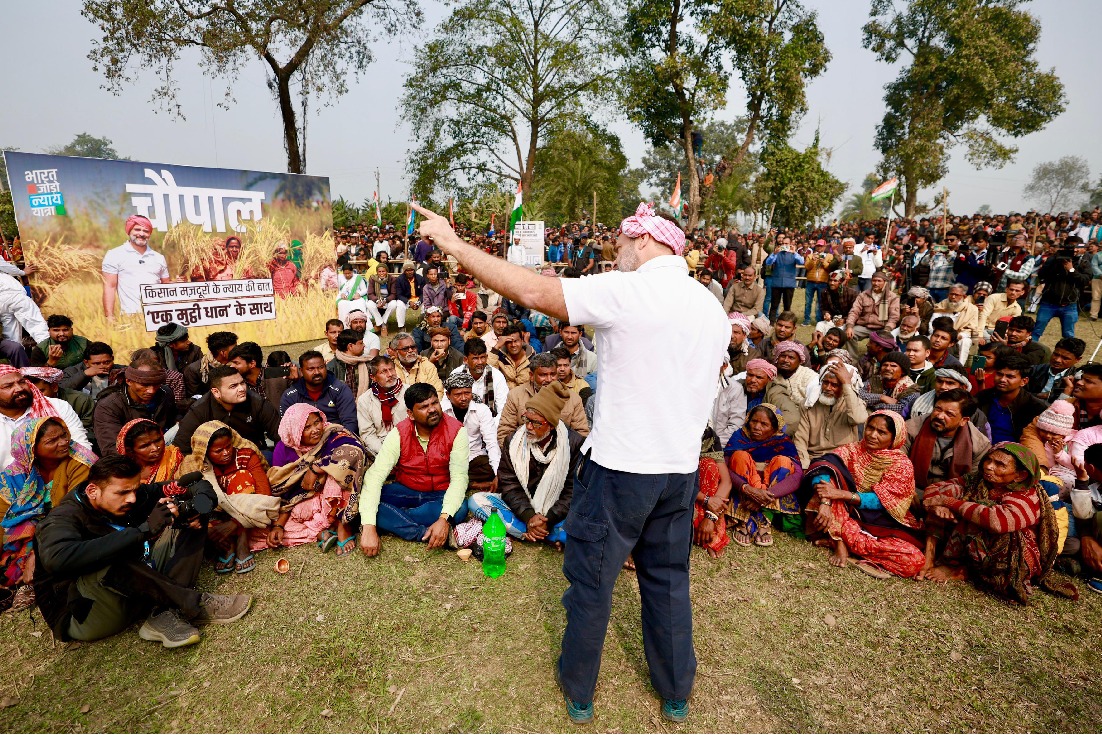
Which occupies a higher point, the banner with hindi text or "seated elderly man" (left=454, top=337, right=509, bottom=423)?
the banner with hindi text

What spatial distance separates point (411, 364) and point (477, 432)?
1344mm

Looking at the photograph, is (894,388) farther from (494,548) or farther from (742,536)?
(494,548)

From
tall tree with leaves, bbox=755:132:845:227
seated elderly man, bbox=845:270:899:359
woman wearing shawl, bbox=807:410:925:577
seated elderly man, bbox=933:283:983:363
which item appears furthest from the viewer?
tall tree with leaves, bbox=755:132:845:227

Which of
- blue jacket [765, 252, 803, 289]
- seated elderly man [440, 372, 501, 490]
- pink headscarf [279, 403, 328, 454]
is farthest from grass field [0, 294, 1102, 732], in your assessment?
blue jacket [765, 252, 803, 289]

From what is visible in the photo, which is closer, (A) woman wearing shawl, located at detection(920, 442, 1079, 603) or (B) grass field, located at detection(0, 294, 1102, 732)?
(B) grass field, located at detection(0, 294, 1102, 732)

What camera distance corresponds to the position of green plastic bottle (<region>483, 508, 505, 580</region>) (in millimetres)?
3775

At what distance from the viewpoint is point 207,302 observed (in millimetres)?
8922

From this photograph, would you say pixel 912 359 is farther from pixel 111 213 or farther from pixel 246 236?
pixel 111 213

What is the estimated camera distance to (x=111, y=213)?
809cm

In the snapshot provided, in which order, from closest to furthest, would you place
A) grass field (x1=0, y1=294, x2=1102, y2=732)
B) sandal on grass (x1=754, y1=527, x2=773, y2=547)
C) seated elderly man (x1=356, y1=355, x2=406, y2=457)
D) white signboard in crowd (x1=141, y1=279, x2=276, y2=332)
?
grass field (x1=0, y1=294, x2=1102, y2=732), sandal on grass (x1=754, y1=527, x2=773, y2=547), seated elderly man (x1=356, y1=355, x2=406, y2=457), white signboard in crowd (x1=141, y1=279, x2=276, y2=332)

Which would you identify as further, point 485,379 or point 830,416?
point 485,379

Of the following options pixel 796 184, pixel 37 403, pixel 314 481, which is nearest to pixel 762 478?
pixel 314 481

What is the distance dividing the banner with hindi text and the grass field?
631 centimetres

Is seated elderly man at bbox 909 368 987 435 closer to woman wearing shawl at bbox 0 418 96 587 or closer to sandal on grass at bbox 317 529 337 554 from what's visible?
sandal on grass at bbox 317 529 337 554
